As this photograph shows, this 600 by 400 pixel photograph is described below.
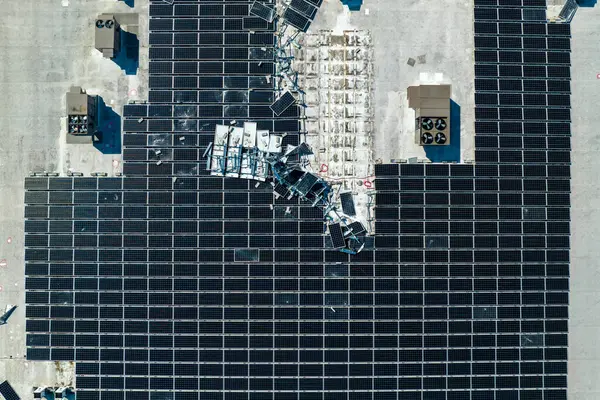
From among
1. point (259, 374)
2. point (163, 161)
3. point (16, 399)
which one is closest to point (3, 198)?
point (163, 161)

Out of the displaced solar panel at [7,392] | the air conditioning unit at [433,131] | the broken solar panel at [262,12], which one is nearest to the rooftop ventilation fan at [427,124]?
the air conditioning unit at [433,131]

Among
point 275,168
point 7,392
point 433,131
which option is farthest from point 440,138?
point 7,392

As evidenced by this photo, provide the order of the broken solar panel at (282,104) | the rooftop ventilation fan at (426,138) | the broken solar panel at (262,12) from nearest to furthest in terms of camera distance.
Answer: the rooftop ventilation fan at (426,138) < the broken solar panel at (282,104) < the broken solar panel at (262,12)

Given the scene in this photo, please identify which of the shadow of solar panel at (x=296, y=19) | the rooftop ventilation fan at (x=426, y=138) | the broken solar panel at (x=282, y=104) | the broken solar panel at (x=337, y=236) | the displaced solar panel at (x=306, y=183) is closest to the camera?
the rooftop ventilation fan at (x=426, y=138)

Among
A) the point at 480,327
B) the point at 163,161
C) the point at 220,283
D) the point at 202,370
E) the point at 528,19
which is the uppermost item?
the point at 528,19

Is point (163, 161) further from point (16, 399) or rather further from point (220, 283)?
point (16, 399)

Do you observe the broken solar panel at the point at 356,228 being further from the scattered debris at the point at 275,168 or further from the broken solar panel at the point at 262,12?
the broken solar panel at the point at 262,12
